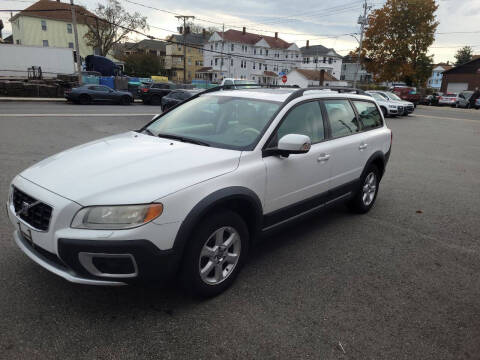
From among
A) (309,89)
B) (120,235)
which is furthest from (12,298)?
(309,89)

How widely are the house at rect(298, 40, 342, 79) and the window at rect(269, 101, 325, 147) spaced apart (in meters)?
85.5

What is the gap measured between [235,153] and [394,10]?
1830 inches

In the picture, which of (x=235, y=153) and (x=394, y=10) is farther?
(x=394, y=10)

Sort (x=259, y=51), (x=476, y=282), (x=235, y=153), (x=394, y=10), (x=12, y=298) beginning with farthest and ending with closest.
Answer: (x=259, y=51) → (x=394, y=10) → (x=476, y=282) → (x=235, y=153) → (x=12, y=298)

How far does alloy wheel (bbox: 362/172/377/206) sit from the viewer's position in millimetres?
5187

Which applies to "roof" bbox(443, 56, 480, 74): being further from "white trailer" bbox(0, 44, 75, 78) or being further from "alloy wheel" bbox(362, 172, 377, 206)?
"alloy wheel" bbox(362, 172, 377, 206)

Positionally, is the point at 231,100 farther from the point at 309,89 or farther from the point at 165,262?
the point at 165,262

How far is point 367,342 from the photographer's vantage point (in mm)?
2645

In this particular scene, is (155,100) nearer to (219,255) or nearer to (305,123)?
(305,123)

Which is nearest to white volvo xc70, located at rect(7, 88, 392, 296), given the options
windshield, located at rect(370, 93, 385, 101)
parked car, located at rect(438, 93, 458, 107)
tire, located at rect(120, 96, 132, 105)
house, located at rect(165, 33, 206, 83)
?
windshield, located at rect(370, 93, 385, 101)

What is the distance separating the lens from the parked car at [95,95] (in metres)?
21.9

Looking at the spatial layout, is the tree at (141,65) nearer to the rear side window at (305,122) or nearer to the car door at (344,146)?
the car door at (344,146)

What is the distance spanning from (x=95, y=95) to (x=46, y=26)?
4759 cm

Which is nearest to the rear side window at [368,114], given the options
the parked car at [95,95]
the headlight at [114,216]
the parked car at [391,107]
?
the headlight at [114,216]
